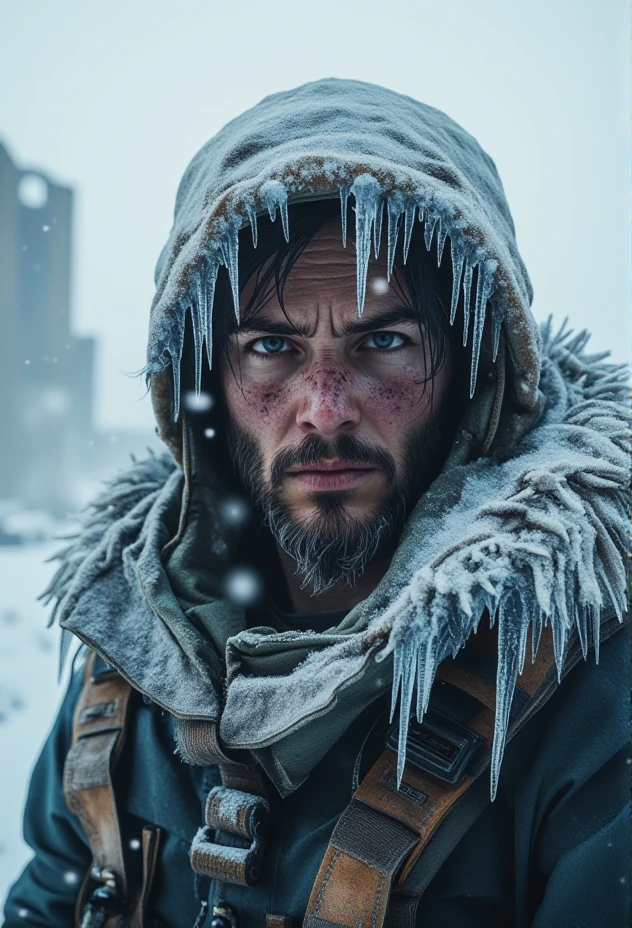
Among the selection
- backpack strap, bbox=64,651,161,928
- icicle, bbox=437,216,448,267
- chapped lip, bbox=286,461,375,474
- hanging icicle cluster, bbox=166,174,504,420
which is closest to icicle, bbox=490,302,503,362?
hanging icicle cluster, bbox=166,174,504,420

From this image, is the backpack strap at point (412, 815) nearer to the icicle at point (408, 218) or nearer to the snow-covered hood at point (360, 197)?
the snow-covered hood at point (360, 197)

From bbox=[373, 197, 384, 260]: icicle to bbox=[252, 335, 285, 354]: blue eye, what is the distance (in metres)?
0.30

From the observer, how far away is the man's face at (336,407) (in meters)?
1.57

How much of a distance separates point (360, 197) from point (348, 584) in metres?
0.92

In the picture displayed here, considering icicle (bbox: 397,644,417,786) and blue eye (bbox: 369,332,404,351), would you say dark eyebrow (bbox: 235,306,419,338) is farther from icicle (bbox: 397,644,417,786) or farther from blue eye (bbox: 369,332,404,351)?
icicle (bbox: 397,644,417,786)

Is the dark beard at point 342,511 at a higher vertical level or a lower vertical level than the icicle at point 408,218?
lower

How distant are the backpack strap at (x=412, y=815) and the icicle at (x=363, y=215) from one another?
80cm

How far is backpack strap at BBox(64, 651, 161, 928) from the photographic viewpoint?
5.22 feet

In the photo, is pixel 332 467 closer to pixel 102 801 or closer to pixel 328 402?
pixel 328 402

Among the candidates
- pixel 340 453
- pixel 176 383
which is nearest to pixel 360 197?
pixel 340 453

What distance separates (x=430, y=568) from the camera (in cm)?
121

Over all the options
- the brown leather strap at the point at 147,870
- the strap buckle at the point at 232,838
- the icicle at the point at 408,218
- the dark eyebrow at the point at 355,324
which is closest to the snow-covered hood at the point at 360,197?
the icicle at the point at 408,218

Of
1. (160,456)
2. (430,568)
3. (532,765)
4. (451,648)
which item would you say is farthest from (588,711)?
(160,456)

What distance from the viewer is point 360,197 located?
1412 millimetres
